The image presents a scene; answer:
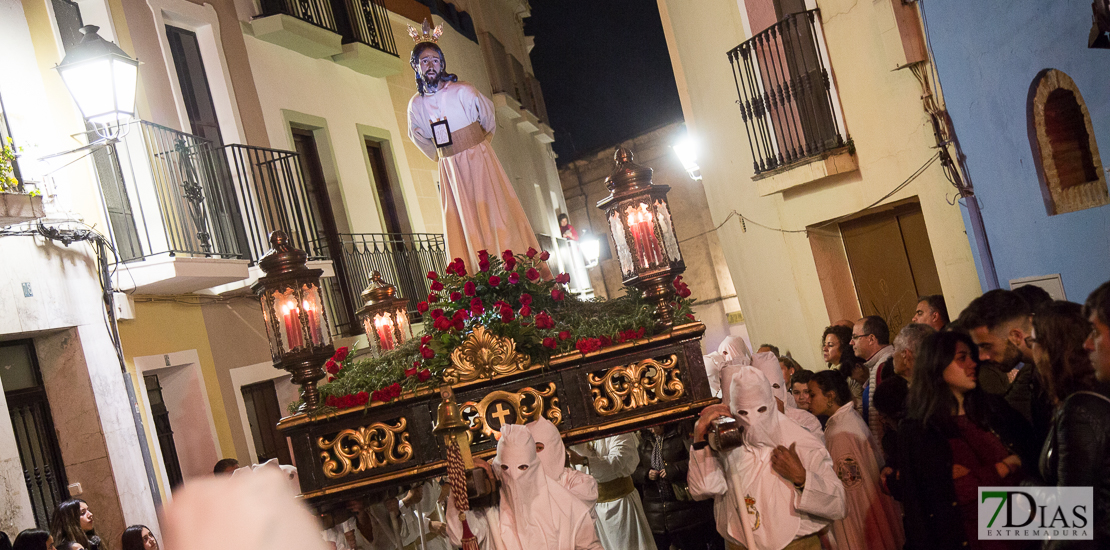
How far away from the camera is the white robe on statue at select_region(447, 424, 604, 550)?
179 inches

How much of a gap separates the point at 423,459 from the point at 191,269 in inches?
182

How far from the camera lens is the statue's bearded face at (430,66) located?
6.52m

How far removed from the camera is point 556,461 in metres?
4.79

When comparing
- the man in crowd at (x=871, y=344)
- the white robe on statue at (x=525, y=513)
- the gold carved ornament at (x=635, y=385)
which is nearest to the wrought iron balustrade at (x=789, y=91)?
the man in crowd at (x=871, y=344)

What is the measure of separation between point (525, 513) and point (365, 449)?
95 cm

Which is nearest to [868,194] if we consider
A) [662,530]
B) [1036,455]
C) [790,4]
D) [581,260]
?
[790,4]

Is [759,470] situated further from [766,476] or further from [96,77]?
[96,77]

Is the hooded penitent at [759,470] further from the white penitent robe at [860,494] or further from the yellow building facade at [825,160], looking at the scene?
the yellow building facade at [825,160]

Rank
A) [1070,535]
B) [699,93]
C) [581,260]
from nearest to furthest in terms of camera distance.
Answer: [1070,535], [699,93], [581,260]

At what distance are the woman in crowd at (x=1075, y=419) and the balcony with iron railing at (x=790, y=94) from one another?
700 centimetres

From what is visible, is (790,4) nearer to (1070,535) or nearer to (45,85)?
(45,85)

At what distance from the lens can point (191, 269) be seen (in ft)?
28.4

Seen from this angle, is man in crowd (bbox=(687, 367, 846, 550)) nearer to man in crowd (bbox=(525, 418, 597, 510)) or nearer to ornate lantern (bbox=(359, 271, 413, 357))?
man in crowd (bbox=(525, 418, 597, 510))

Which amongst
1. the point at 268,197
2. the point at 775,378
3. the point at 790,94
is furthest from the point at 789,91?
the point at 268,197
